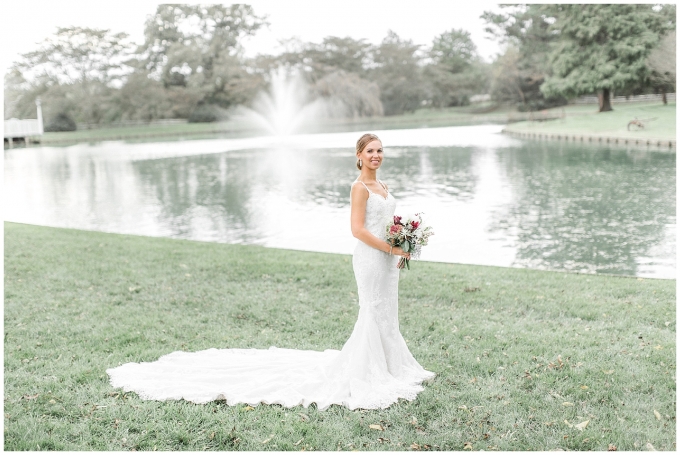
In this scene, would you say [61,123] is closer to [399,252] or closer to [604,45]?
[604,45]

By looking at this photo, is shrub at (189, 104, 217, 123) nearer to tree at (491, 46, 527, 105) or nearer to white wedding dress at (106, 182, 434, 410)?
tree at (491, 46, 527, 105)

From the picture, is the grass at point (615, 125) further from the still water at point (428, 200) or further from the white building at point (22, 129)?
the white building at point (22, 129)

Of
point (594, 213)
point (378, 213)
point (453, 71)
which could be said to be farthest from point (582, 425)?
point (453, 71)

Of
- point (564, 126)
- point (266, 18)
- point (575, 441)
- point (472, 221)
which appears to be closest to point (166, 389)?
point (575, 441)

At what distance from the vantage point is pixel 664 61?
39.4m

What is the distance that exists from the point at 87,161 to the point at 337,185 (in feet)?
56.6

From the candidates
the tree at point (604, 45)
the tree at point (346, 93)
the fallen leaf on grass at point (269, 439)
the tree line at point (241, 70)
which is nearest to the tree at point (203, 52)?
the tree line at point (241, 70)

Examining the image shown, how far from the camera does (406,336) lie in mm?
6199

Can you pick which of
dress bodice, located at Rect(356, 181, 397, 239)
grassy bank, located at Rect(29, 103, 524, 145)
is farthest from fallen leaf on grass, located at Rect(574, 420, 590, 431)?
grassy bank, located at Rect(29, 103, 524, 145)

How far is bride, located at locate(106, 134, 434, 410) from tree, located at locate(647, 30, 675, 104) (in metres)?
40.1

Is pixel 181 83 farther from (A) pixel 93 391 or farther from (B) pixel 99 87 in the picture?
(A) pixel 93 391

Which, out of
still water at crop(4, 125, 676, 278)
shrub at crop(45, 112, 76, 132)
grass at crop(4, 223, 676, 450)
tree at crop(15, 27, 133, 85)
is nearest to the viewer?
grass at crop(4, 223, 676, 450)

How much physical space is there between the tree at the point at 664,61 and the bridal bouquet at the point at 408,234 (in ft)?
132

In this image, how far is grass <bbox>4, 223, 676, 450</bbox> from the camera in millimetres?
4199
